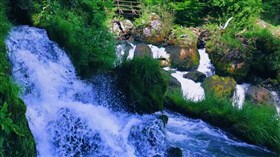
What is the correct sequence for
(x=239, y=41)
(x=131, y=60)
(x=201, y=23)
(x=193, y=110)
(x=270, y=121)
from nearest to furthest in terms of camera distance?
1. (x=131, y=60)
2. (x=270, y=121)
3. (x=193, y=110)
4. (x=239, y=41)
5. (x=201, y=23)

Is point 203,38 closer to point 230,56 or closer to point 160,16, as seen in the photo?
point 230,56

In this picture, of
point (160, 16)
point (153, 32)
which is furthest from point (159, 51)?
point (160, 16)

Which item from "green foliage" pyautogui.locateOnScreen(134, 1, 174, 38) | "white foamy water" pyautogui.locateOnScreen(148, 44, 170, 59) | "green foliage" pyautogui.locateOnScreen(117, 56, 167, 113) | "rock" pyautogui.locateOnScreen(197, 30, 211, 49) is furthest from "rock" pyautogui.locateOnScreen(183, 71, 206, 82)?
"green foliage" pyautogui.locateOnScreen(117, 56, 167, 113)

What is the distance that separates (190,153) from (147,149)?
3.75ft

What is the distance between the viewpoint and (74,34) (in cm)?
748

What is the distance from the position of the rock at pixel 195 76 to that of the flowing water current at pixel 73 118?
207 inches

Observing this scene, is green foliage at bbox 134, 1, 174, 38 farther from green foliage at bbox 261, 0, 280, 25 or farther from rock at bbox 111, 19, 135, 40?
green foliage at bbox 261, 0, 280, 25

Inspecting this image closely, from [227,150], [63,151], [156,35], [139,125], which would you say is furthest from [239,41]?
[63,151]

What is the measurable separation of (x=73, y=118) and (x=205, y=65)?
9.11 metres

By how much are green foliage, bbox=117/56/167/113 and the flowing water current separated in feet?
1.06

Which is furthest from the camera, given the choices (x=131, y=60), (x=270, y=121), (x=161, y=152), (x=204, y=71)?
(x=204, y=71)

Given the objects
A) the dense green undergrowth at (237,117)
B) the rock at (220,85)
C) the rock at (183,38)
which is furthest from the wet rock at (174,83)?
the rock at (183,38)

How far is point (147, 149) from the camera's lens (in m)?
6.11

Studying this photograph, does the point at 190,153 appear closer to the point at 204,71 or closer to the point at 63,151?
the point at 63,151
